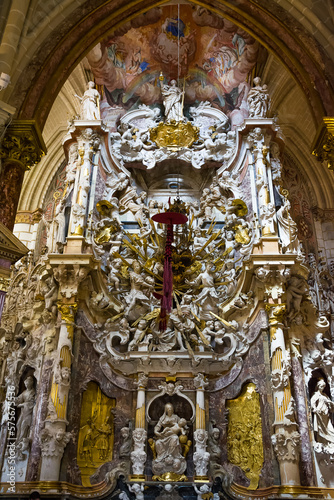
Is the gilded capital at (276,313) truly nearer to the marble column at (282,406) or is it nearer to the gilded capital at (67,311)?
the marble column at (282,406)

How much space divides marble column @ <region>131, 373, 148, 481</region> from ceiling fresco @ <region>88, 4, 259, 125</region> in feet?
22.7

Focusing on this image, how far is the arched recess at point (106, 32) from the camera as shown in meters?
9.15

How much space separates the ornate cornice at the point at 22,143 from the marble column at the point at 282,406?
526 centimetres

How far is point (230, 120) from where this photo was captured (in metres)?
13.8

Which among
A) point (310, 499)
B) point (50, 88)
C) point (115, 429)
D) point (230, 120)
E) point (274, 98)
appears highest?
point (274, 98)

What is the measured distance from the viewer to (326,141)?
29.0ft

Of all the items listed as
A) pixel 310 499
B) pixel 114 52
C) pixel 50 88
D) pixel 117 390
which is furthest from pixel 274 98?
pixel 310 499

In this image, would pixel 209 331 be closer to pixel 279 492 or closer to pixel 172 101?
pixel 279 492

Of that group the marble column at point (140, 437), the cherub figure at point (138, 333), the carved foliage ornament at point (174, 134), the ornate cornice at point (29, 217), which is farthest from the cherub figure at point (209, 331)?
the ornate cornice at point (29, 217)

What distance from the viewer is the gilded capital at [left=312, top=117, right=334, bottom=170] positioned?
28.9 feet

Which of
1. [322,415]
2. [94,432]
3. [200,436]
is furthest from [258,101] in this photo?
[94,432]

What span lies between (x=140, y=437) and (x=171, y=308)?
2.51 m

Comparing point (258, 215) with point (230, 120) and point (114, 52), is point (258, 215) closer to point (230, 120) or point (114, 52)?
point (230, 120)

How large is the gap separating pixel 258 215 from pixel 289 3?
420 cm
